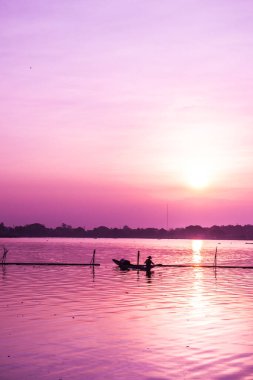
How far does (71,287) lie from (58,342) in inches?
967

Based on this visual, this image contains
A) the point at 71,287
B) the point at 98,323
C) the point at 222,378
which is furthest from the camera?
the point at 71,287

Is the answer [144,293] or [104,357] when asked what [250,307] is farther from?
[104,357]

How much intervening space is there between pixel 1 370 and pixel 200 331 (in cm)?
1063

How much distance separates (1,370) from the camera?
17719mm

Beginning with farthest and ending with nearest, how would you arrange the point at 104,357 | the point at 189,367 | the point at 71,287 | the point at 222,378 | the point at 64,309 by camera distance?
the point at 71,287 < the point at 64,309 < the point at 104,357 < the point at 189,367 < the point at 222,378

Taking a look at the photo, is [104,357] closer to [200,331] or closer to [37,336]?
[37,336]

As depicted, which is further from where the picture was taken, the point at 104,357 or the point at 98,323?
the point at 98,323

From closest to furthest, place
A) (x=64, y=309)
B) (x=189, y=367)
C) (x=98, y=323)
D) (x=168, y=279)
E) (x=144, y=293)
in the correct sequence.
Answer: (x=189, y=367) < (x=98, y=323) < (x=64, y=309) < (x=144, y=293) < (x=168, y=279)

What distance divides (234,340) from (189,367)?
5307mm

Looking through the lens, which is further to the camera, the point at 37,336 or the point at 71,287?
the point at 71,287

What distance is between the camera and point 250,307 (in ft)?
112

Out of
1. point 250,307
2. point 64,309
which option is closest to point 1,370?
point 64,309

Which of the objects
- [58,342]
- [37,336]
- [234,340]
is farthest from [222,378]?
[37,336]

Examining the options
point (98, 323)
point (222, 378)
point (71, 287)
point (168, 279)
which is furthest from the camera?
point (168, 279)
